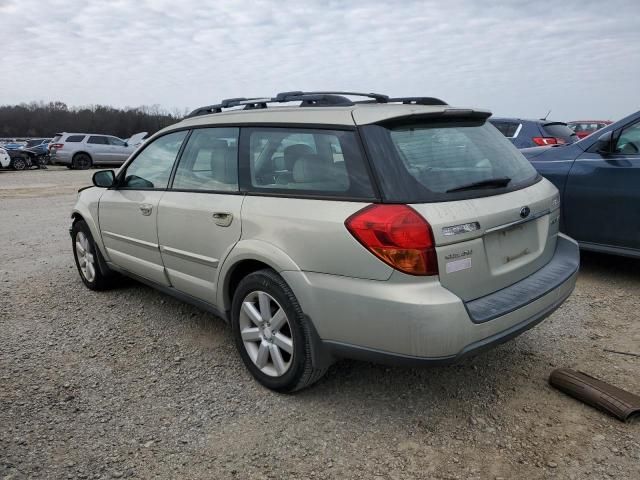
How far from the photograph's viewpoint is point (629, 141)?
15.3 feet

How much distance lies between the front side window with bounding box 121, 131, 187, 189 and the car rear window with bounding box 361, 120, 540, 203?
1.74 metres

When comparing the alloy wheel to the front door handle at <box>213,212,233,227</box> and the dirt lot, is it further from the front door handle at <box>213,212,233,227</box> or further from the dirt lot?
the front door handle at <box>213,212,233,227</box>

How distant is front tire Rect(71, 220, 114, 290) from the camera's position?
4.75 m

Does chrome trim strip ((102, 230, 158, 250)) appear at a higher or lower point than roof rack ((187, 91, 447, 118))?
lower

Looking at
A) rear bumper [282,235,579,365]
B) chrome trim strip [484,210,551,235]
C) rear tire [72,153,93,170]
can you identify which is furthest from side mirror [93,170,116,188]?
rear tire [72,153,93,170]

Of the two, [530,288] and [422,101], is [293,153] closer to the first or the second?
[422,101]

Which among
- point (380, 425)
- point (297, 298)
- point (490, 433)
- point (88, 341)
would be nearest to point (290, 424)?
point (380, 425)

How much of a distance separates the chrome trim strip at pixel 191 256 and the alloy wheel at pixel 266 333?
35 cm

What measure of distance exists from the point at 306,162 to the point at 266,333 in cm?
100

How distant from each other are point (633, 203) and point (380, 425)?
326 cm

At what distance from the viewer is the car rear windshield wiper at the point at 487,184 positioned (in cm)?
261

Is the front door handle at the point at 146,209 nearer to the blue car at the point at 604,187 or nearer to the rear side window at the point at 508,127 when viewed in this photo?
the blue car at the point at 604,187

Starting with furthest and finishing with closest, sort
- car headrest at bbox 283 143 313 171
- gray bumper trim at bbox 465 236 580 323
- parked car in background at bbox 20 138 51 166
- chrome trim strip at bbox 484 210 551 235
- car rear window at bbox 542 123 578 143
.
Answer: parked car in background at bbox 20 138 51 166 < car rear window at bbox 542 123 578 143 < car headrest at bbox 283 143 313 171 < chrome trim strip at bbox 484 210 551 235 < gray bumper trim at bbox 465 236 580 323

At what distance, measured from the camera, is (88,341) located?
3.80 metres
